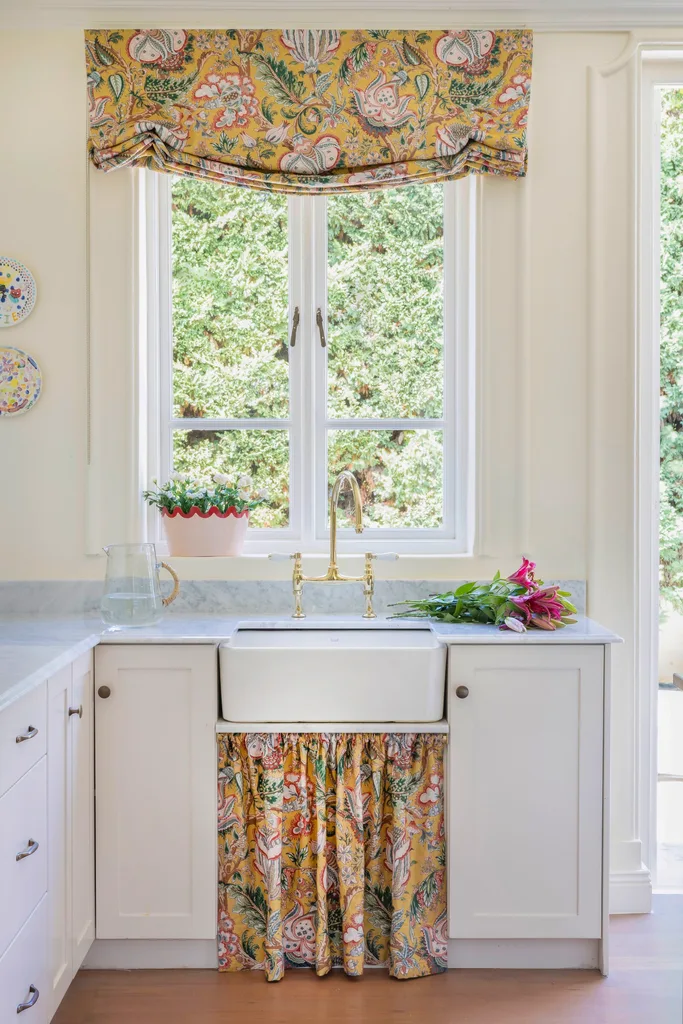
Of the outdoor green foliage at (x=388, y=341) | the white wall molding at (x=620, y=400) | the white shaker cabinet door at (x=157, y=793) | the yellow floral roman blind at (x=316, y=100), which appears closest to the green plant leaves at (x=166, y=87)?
the yellow floral roman blind at (x=316, y=100)

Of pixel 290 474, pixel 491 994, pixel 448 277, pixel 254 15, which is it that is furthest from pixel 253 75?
pixel 491 994

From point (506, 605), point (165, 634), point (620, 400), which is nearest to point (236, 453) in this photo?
point (165, 634)

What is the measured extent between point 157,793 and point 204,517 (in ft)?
2.62

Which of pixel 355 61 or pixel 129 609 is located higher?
pixel 355 61

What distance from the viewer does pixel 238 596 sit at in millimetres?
2455

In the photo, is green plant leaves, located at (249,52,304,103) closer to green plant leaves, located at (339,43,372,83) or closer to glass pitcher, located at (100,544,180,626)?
green plant leaves, located at (339,43,372,83)

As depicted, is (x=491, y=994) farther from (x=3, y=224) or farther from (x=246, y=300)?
(x=3, y=224)

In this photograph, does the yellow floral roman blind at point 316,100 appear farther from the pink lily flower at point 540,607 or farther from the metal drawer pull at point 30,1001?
the metal drawer pull at point 30,1001

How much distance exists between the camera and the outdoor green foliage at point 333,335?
2570mm

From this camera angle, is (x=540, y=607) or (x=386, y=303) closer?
(x=540, y=607)

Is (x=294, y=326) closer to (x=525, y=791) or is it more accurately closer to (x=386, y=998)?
(x=525, y=791)

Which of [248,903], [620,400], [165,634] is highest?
[620,400]

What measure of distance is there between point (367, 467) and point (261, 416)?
0.39 metres

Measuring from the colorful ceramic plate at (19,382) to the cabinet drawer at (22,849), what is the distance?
1.19 m
